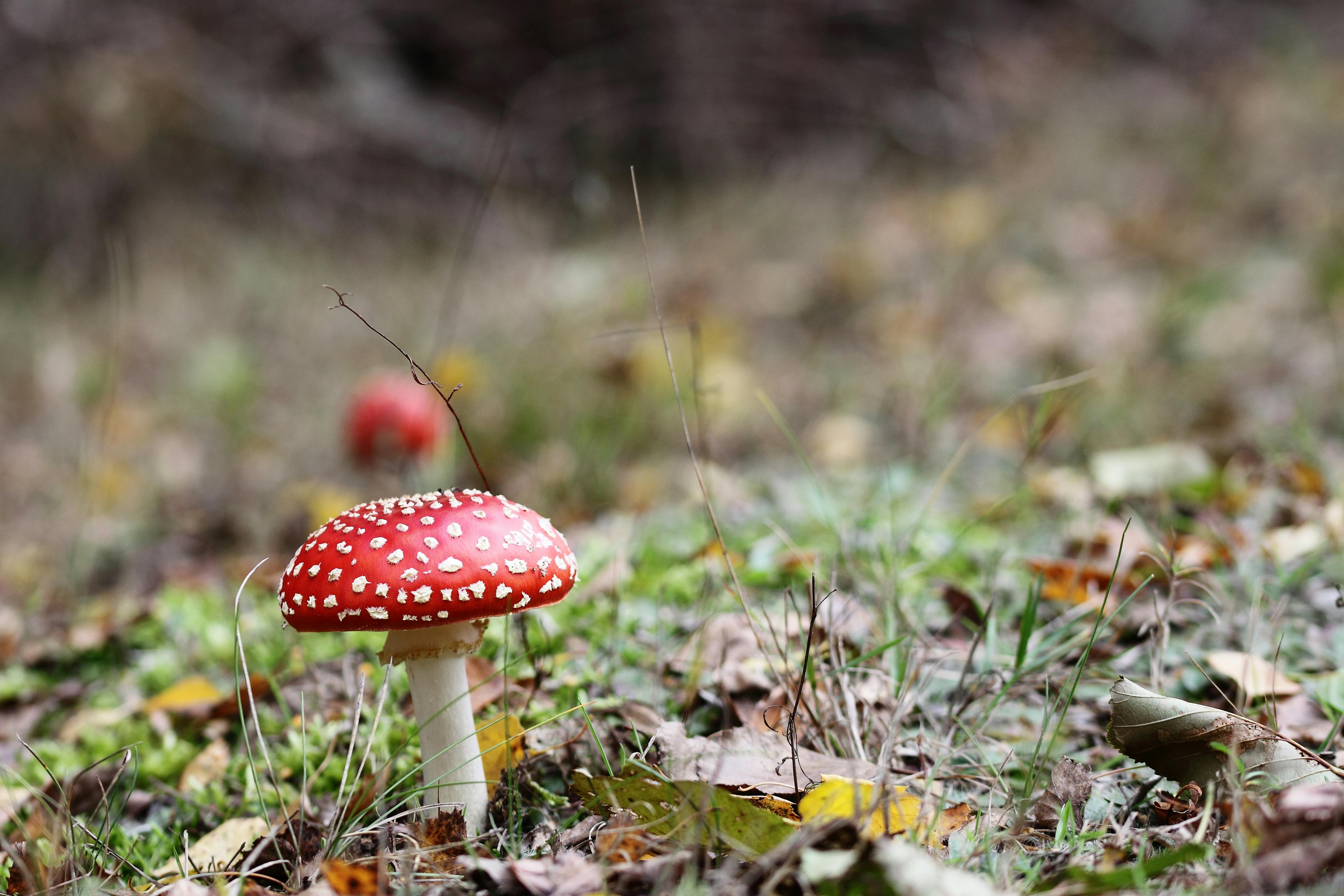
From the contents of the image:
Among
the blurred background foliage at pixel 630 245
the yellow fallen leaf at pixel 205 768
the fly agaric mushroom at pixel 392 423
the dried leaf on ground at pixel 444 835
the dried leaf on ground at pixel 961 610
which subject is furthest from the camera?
the blurred background foliage at pixel 630 245

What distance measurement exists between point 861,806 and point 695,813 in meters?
0.23

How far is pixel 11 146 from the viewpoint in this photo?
7.68 meters

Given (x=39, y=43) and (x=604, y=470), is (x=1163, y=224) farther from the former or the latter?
(x=39, y=43)

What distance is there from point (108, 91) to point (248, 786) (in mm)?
7377

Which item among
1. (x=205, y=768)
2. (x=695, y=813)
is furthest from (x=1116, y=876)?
(x=205, y=768)

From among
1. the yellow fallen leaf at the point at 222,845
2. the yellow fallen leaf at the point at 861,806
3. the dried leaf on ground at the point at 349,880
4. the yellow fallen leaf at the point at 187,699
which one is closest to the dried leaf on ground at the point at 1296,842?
the yellow fallen leaf at the point at 861,806

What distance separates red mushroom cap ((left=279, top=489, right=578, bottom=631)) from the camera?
4.27 feet

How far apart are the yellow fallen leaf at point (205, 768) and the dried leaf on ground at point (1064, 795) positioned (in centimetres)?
162

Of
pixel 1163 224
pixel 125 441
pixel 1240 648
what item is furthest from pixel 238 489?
pixel 1163 224

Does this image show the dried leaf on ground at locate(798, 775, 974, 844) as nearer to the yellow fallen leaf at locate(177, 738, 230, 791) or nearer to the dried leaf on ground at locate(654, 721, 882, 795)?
the dried leaf on ground at locate(654, 721, 882, 795)

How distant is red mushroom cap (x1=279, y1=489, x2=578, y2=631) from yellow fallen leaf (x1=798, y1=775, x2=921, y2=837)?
0.51 metres

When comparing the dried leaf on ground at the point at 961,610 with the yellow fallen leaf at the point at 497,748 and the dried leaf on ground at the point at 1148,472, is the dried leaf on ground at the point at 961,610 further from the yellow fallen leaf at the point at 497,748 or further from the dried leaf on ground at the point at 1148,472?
the yellow fallen leaf at the point at 497,748

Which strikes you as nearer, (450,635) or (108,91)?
(450,635)

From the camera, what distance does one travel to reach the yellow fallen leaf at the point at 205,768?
6.14 ft
